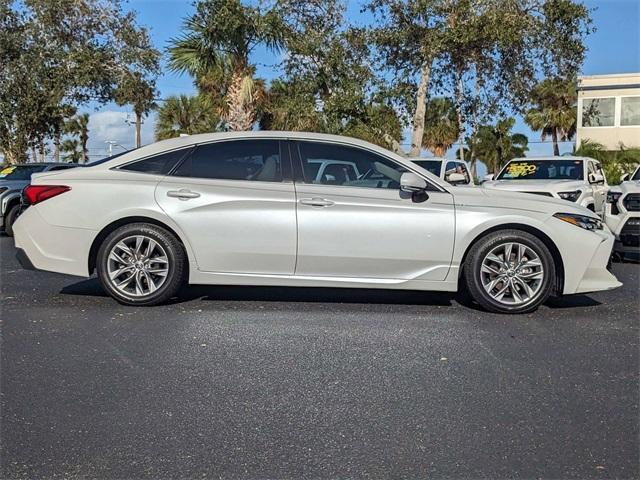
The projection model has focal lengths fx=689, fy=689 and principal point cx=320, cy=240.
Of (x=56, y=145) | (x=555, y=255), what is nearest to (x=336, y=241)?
(x=555, y=255)

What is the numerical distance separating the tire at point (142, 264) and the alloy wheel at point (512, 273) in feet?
8.65

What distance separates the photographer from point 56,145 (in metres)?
26.2

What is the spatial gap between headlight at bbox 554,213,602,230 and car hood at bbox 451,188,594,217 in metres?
0.04

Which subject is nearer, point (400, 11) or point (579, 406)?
point (579, 406)

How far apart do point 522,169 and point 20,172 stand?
386 inches

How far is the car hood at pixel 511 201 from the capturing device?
5945 mm

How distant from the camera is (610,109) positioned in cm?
3112

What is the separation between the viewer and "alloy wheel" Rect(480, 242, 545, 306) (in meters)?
5.88

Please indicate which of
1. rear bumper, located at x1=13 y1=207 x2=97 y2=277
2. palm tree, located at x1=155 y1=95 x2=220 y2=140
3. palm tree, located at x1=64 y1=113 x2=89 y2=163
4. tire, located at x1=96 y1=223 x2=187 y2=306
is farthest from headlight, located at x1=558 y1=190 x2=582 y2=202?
palm tree, located at x1=64 y1=113 x2=89 y2=163

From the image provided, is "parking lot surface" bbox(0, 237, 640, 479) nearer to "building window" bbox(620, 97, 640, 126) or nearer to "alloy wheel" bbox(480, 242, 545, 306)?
"alloy wheel" bbox(480, 242, 545, 306)

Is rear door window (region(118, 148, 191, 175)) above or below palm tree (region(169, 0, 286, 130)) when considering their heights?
below

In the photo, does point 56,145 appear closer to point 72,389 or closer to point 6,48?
point 6,48

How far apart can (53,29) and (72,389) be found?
21030 millimetres

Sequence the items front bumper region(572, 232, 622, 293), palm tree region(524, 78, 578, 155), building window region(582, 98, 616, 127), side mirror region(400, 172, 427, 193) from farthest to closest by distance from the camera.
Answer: palm tree region(524, 78, 578, 155) < building window region(582, 98, 616, 127) < front bumper region(572, 232, 622, 293) < side mirror region(400, 172, 427, 193)
